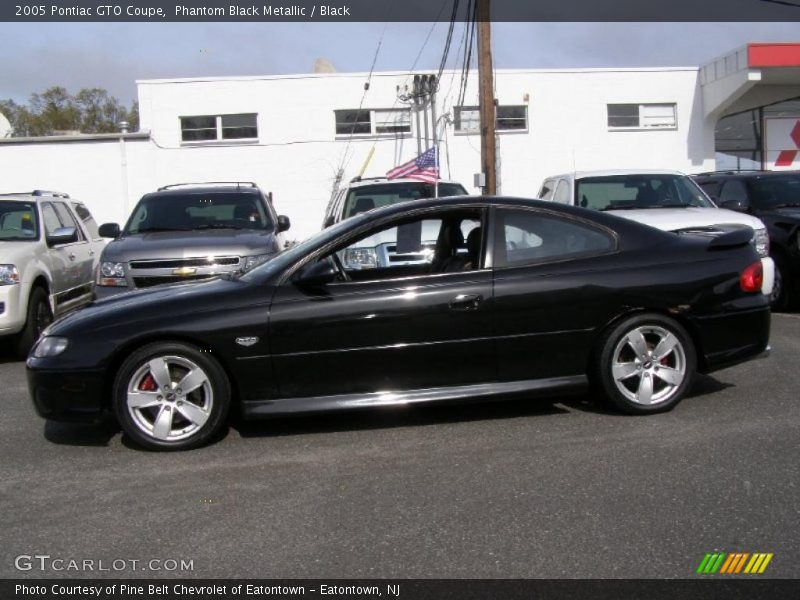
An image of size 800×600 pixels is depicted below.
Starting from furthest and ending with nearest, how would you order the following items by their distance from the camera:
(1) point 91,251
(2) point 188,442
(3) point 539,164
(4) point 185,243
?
(3) point 539,164, (1) point 91,251, (4) point 185,243, (2) point 188,442

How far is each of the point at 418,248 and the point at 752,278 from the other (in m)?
2.41

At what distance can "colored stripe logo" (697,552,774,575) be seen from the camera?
3.48 meters

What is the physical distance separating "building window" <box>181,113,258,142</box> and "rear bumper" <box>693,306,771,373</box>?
1735 centimetres

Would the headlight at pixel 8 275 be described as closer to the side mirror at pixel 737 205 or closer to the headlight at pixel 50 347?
the headlight at pixel 50 347

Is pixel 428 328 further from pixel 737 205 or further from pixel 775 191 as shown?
pixel 775 191

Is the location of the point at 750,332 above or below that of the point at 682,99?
below

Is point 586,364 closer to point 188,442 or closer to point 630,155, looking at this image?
point 188,442

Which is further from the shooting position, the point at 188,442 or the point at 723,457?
the point at 188,442

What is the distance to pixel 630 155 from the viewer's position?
72.8 ft

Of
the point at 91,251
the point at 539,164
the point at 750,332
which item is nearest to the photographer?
the point at 750,332

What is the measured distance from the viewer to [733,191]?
11.5m

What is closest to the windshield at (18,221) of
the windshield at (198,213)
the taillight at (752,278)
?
the windshield at (198,213)
